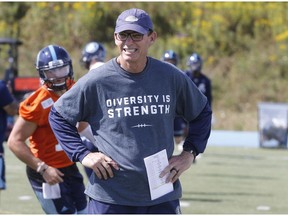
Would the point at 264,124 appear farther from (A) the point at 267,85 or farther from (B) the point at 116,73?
(B) the point at 116,73

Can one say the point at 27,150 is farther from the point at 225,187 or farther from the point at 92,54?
the point at 225,187

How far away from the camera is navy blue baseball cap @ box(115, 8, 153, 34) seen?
5.22 meters

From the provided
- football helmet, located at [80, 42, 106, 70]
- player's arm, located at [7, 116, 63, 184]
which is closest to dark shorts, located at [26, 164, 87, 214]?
player's arm, located at [7, 116, 63, 184]

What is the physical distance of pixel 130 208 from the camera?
5.37 meters

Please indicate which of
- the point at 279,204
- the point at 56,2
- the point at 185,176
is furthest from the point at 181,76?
the point at 56,2

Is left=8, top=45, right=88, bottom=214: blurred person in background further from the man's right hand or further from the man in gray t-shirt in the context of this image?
the man's right hand

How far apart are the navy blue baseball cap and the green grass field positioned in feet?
17.5

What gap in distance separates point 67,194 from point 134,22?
2.59 m

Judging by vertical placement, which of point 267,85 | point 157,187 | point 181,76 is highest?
point 181,76

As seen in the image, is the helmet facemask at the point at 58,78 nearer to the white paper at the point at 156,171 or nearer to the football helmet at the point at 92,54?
the white paper at the point at 156,171

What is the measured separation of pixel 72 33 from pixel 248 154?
13.2 m

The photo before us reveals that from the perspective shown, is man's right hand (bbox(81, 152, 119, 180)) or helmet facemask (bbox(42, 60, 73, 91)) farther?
helmet facemask (bbox(42, 60, 73, 91))

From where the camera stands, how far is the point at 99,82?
533cm

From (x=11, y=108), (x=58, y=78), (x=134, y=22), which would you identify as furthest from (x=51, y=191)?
(x=134, y=22)
